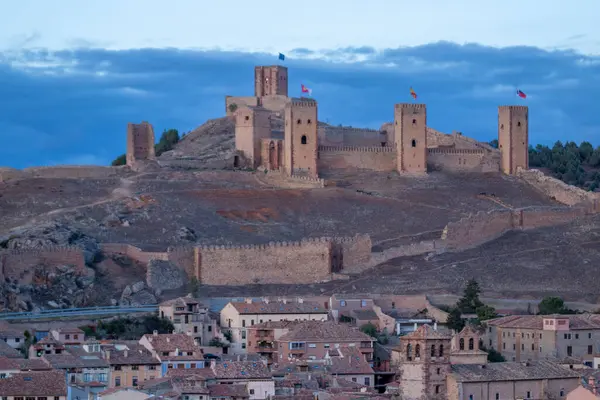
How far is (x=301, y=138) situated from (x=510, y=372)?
43.7 m

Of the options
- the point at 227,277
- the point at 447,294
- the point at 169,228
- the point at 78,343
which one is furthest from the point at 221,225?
the point at 78,343

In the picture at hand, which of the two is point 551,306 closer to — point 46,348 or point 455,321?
point 455,321

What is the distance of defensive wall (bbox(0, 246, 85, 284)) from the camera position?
81.5m

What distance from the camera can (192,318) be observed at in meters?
76.1

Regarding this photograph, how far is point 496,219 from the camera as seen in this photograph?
92438 millimetres

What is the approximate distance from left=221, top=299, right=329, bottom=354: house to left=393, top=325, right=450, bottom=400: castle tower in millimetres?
16903

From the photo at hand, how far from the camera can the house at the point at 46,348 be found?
223 ft

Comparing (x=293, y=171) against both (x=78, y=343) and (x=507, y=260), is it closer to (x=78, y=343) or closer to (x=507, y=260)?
(x=507, y=260)

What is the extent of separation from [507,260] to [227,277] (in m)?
12.0

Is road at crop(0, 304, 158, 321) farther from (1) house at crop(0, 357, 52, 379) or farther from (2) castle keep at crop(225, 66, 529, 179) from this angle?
(2) castle keep at crop(225, 66, 529, 179)

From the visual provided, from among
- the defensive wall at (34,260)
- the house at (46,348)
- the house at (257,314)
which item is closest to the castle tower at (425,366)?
the house at (46,348)

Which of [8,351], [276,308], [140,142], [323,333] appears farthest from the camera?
[140,142]

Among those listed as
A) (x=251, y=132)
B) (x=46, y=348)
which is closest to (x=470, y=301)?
(x=46, y=348)

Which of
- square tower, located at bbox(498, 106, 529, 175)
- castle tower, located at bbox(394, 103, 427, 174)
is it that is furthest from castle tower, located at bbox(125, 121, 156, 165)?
square tower, located at bbox(498, 106, 529, 175)
